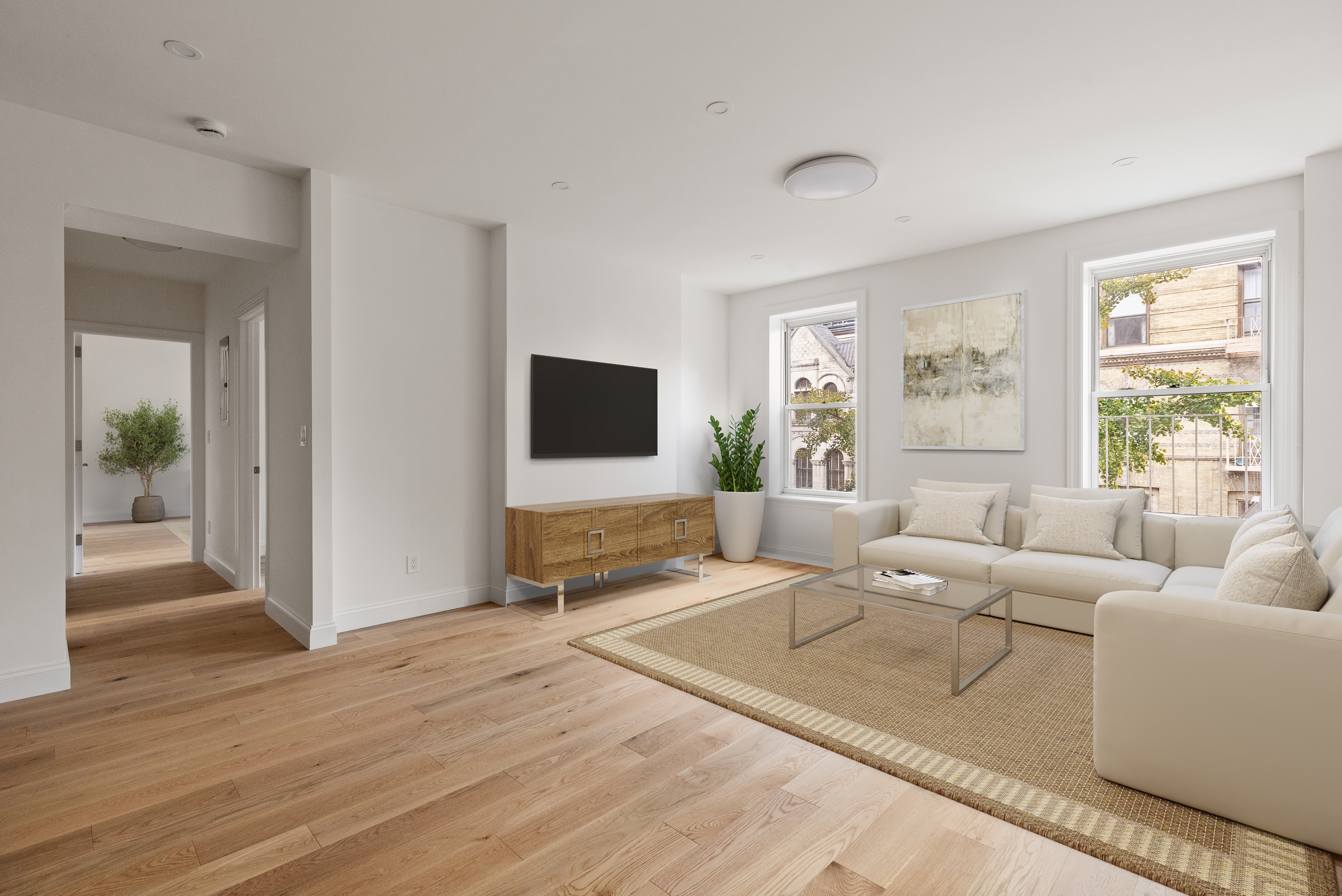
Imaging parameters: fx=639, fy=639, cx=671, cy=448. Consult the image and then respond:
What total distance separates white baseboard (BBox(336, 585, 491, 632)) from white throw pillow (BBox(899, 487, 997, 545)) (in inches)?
115

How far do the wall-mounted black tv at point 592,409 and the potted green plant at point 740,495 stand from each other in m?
0.82

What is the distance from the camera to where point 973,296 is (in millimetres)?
4602

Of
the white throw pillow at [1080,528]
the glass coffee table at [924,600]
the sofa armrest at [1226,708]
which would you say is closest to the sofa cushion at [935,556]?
the glass coffee table at [924,600]

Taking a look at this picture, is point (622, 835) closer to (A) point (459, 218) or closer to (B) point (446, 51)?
(B) point (446, 51)

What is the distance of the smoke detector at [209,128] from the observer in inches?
110

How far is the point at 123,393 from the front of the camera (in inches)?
335

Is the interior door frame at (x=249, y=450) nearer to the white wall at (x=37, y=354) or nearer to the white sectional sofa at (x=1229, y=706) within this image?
the white wall at (x=37, y=354)

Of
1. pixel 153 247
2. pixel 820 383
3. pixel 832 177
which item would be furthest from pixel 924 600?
pixel 153 247

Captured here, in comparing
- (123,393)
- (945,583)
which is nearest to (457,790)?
(945,583)

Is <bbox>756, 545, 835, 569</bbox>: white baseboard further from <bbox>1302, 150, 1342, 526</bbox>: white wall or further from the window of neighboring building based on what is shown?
<bbox>1302, 150, 1342, 526</bbox>: white wall

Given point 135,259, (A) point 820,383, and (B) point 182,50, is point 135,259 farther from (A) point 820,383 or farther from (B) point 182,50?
(A) point 820,383

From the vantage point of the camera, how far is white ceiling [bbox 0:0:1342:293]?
213cm

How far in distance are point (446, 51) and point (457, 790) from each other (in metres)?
2.53

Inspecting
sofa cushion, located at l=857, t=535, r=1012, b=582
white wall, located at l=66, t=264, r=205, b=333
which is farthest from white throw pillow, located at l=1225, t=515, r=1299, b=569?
white wall, located at l=66, t=264, r=205, b=333
